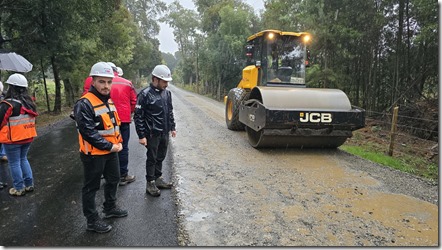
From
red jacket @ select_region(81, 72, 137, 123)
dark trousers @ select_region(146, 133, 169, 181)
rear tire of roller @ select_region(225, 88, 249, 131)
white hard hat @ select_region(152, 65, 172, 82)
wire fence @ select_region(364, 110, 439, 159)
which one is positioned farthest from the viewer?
rear tire of roller @ select_region(225, 88, 249, 131)

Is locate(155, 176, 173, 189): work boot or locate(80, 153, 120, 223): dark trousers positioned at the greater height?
locate(80, 153, 120, 223): dark trousers

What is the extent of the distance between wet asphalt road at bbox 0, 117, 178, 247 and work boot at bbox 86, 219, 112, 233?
0.15 feet

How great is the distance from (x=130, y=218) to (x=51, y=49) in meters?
9.84

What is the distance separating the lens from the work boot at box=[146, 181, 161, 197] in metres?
4.37

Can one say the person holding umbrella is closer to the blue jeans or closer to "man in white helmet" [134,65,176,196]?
the blue jeans

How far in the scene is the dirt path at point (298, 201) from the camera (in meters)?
3.29

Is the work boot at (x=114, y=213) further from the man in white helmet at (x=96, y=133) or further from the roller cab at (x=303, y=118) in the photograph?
the roller cab at (x=303, y=118)

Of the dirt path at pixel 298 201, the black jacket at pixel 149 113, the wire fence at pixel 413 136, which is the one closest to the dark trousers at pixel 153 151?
the black jacket at pixel 149 113

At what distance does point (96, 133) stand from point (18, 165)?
201 centimetres

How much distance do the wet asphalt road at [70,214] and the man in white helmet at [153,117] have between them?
1.42 ft

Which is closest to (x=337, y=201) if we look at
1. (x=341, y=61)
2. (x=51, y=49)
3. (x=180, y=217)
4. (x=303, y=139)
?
(x=180, y=217)

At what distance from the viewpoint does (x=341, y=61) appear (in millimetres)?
Result: 14914

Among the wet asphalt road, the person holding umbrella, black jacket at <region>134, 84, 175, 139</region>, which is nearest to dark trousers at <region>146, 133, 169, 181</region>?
black jacket at <region>134, 84, 175, 139</region>

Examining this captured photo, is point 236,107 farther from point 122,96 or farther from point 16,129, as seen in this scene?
point 16,129
